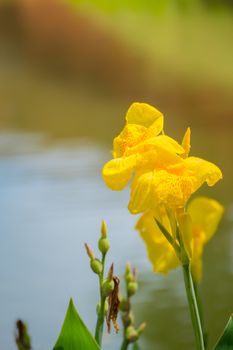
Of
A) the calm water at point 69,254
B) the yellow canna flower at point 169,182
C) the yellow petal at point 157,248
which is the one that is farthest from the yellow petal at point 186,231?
the calm water at point 69,254

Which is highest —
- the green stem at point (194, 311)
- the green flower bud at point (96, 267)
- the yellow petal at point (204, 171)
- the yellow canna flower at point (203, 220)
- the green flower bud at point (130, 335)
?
the yellow petal at point (204, 171)

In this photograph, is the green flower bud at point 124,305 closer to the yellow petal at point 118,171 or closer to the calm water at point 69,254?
the yellow petal at point 118,171

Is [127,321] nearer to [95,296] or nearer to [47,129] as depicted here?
[95,296]

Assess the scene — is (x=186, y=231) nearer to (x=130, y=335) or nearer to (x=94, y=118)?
(x=130, y=335)

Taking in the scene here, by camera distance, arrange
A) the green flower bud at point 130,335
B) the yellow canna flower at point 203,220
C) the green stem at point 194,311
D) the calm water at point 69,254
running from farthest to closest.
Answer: the calm water at point 69,254, the yellow canna flower at point 203,220, the green flower bud at point 130,335, the green stem at point 194,311

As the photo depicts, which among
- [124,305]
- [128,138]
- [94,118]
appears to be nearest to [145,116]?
[128,138]

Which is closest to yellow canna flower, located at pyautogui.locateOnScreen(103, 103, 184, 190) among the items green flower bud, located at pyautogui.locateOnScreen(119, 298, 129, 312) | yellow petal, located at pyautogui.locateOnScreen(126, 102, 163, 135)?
yellow petal, located at pyautogui.locateOnScreen(126, 102, 163, 135)

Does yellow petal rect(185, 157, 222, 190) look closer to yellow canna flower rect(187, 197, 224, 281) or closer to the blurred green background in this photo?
yellow canna flower rect(187, 197, 224, 281)
